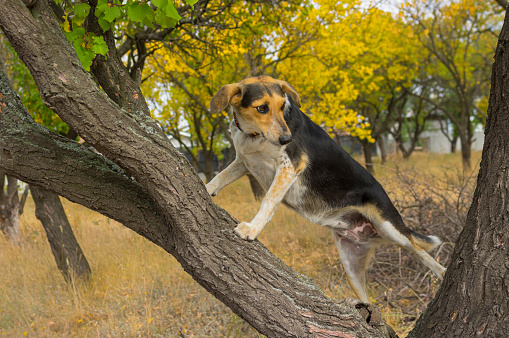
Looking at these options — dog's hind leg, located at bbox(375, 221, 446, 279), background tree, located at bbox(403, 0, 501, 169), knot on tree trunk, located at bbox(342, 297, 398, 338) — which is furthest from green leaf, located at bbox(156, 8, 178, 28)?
background tree, located at bbox(403, 0, 501, 169)

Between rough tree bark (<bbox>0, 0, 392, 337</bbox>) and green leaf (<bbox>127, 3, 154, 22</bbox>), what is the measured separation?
38 cm

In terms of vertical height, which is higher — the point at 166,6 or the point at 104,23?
the point at 104,23

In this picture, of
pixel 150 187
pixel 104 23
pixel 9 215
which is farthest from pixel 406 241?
pixel 9 215

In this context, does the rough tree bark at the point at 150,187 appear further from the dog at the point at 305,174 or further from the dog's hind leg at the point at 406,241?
the dog's hind leg at the point at 406,241

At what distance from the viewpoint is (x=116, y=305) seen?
4.52 meters

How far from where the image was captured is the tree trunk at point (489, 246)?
191 centimetres

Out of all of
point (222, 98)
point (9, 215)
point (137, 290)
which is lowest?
point (137, 290)

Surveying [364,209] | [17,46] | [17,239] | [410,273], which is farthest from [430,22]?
[17,46]

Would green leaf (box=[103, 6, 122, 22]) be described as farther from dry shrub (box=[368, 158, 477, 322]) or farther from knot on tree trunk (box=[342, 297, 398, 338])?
dry shrub (box=[368, 158, 477, 322])

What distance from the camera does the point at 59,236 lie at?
516 centimetres

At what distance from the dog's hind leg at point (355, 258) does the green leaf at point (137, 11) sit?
90.4 inches

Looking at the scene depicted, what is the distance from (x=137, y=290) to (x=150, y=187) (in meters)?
3.21

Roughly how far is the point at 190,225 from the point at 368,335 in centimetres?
125

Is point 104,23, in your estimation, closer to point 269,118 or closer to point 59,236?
point 269,118
